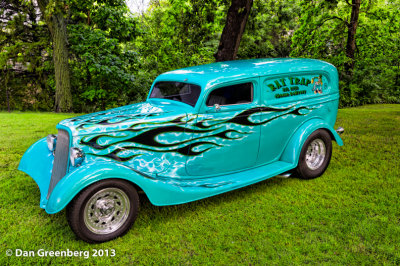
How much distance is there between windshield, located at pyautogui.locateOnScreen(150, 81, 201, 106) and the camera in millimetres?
3811

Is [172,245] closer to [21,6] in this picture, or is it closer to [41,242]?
[41,242]

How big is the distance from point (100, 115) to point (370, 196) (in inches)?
153

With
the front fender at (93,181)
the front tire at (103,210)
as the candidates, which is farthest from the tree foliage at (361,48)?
the front tire at (103,210)

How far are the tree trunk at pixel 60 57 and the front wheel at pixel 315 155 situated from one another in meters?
10.2

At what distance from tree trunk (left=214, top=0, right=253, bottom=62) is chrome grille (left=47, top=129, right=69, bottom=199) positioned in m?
5.17

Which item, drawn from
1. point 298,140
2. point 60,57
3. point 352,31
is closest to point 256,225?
point 298,140

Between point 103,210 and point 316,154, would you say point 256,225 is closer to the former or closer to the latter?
point 103,210

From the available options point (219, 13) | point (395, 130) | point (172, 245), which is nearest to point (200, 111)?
point (172, 245)

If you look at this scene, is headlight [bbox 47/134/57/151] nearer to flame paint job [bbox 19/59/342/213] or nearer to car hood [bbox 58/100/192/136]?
flame paint job [bbox 19/59/342/213]

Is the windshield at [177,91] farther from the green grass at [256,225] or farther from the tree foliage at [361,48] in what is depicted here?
the tree foliage at [361,48]

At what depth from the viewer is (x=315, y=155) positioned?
15.9 ft

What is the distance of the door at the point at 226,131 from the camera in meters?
3.72

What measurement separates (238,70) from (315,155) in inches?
81.5

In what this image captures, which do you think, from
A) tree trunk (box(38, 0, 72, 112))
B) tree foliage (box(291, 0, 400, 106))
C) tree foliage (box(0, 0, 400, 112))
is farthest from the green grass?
tree foliage (box(291, 0, 400, 106))
